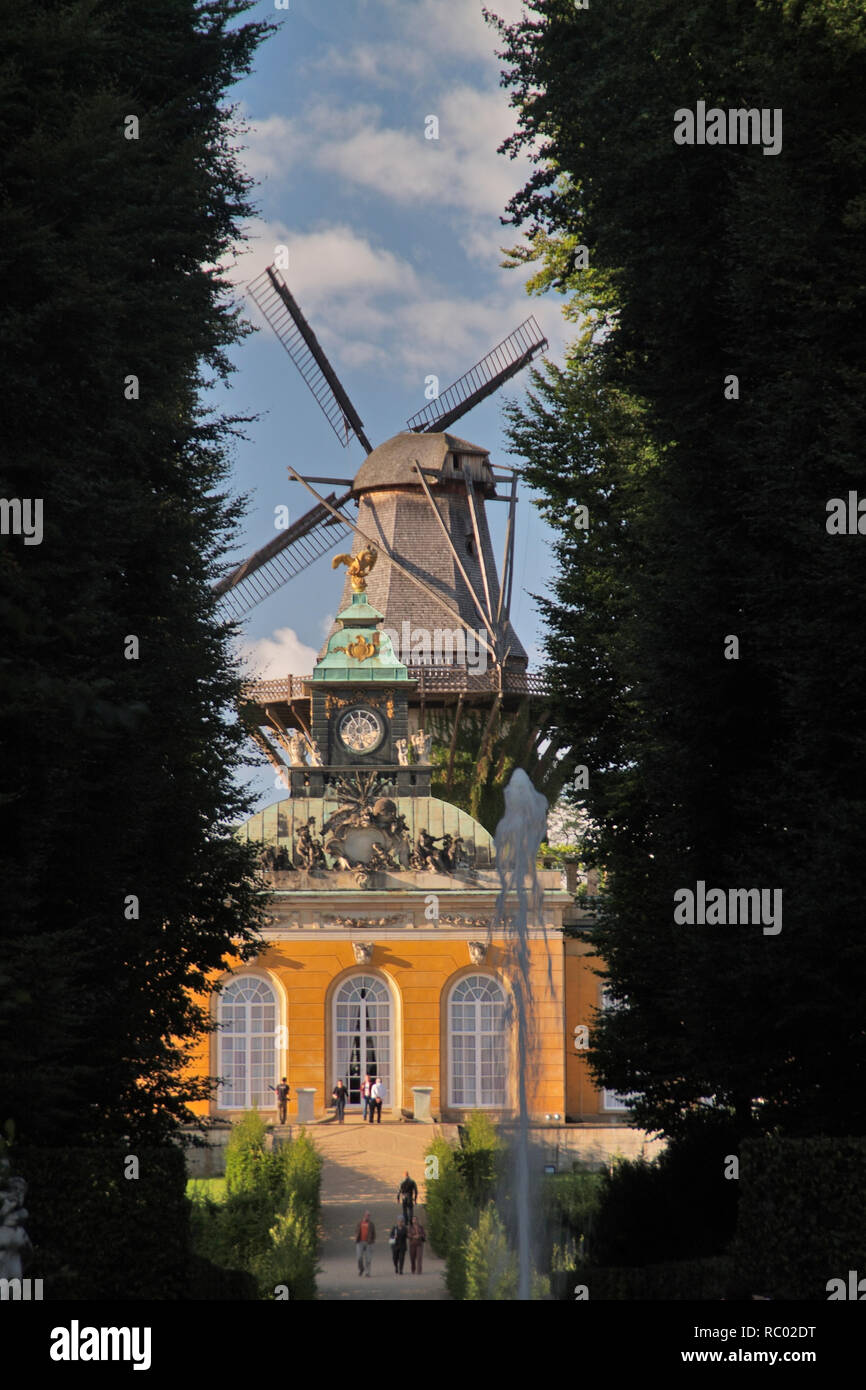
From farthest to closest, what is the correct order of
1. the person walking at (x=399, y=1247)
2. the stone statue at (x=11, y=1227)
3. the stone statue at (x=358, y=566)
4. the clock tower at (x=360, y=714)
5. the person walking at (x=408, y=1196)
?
the stone statue at (x=358, y=566) < the clock tower at (x=360, y=714) < the person walking at (x=408, y=1196) < the person walking at (x=399, y=1247) < the stone statue at (x=11, y=1227)

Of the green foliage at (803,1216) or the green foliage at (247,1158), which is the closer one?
the green foliage at (803,1216)

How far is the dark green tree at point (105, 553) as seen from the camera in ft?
45.3

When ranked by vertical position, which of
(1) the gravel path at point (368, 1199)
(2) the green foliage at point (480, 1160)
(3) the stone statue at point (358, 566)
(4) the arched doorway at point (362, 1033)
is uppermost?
(3) the stone statue at point (358, 566)

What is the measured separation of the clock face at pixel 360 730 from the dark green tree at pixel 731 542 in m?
16.8

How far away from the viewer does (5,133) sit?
14.4m

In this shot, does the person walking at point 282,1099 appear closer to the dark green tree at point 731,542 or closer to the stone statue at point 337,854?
Result: the stone statue at point 337,854

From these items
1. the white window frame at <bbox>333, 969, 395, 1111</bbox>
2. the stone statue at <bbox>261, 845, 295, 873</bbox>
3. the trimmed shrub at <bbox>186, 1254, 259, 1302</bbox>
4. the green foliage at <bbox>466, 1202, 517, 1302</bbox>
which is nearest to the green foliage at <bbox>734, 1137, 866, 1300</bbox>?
the green foliage at <bbox>466, 1202, 517, 1302</bbox>

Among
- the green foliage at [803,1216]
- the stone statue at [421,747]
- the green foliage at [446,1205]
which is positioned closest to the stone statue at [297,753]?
the stone statue at [421,747]

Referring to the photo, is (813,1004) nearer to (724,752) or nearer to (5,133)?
(724,752)

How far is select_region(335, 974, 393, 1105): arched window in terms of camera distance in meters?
34.5

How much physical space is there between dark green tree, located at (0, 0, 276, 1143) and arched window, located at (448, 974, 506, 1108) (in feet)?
52.8

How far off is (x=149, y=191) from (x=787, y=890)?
28.5 feet

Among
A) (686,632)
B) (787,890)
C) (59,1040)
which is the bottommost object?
(59,1040)
